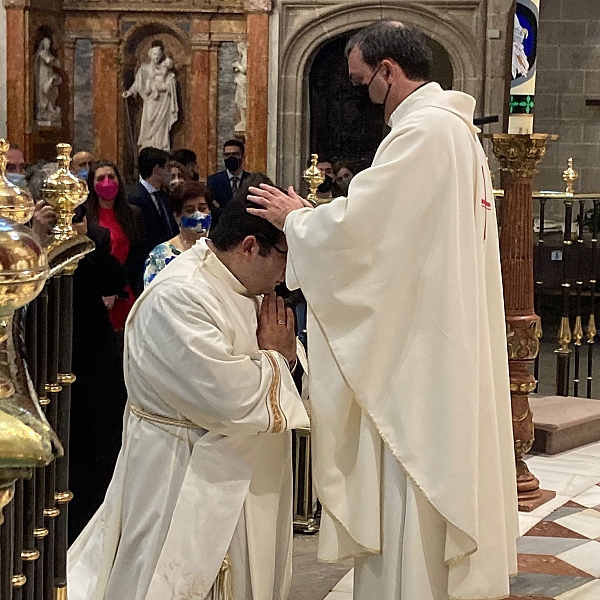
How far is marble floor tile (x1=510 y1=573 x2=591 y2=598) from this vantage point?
4184 millimetres

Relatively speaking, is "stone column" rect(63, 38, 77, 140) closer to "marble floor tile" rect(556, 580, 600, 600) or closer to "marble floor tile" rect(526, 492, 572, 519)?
"marble floor tile" rect(526, 492, 572, 519)

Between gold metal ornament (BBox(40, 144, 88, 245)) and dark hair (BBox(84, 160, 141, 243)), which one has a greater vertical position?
gold metal ornament (BBox(40, 144, 88, 245))

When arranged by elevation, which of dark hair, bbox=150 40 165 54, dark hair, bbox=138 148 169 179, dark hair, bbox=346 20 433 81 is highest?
dark hair, bbox=150 40 165 54

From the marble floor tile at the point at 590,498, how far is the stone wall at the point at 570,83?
27.0 feet

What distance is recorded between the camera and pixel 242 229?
305cm

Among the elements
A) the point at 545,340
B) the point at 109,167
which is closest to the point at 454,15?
the point at 545,340

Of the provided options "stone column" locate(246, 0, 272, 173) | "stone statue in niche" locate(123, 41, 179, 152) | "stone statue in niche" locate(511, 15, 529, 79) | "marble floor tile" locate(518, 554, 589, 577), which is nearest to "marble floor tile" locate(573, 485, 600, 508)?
"marble floor tile" locate(518, 554, 589, 577)

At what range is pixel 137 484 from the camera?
3096 millimetres

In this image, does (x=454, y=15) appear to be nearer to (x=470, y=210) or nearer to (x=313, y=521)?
(x=313, y=521)

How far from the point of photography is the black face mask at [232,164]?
10.8 metres

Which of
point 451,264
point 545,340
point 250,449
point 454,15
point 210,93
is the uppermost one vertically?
point 454,15

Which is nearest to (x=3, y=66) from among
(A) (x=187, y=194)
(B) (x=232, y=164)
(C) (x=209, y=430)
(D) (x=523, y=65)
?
(B) (x=232, y=164)

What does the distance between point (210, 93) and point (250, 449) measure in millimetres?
10661

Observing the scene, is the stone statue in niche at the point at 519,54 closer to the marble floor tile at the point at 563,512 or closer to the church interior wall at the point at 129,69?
the marble floor tile at the point at 563,512
